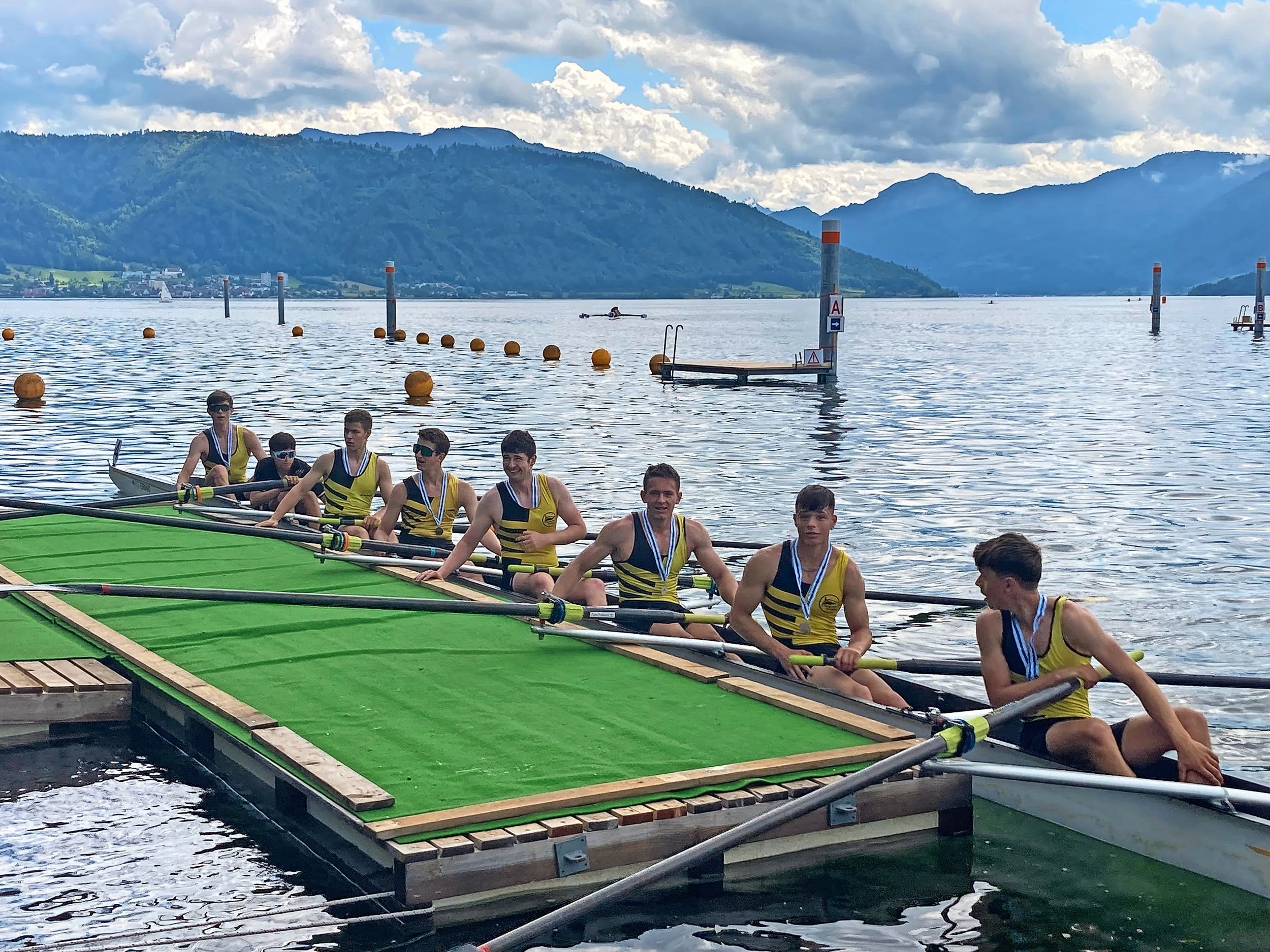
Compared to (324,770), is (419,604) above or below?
above

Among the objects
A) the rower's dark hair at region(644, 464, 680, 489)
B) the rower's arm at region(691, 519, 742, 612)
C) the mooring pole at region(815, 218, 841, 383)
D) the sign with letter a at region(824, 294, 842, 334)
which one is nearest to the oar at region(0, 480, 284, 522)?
the rower's arm at region(691, 519, 742, 612)

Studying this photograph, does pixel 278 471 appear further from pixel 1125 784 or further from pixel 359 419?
pixel 1125 784

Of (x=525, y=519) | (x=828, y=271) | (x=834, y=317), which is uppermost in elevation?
(x=828, y=271)

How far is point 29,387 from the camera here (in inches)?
1630

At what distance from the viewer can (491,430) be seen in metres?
34.4

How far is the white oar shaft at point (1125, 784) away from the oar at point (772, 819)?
0.85 feet

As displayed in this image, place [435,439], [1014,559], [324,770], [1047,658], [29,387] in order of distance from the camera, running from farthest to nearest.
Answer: [29,387]
[435,439]
[1047,658]
[324,770]
[1014,559]

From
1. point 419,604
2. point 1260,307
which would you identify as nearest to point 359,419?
point 419,604

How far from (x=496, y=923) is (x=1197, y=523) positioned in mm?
16554

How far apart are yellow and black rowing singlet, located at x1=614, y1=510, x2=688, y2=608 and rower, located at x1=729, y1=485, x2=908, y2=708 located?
1.04 meters

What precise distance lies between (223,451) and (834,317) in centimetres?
3014

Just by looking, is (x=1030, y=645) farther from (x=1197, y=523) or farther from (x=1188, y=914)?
(x=1197, y=523)

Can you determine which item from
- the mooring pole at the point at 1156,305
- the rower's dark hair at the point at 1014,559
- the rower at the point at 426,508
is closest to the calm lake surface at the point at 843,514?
the rower's dark hair at the point at 1014,559

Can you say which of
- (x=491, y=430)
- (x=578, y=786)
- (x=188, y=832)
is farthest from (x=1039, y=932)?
(x=491, y=430)
